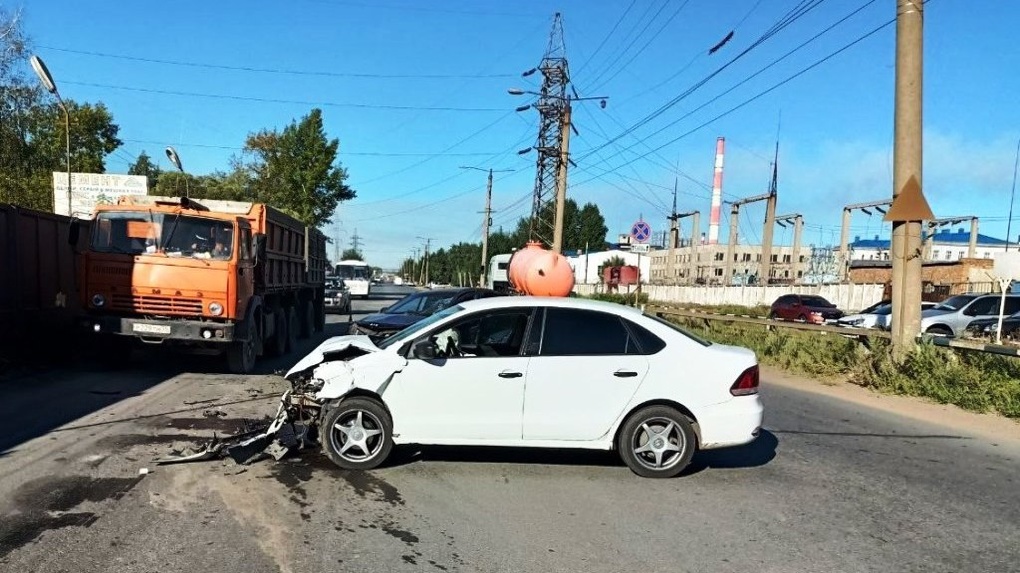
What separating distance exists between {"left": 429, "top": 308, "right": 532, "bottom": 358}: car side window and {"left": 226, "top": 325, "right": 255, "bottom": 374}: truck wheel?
5.68 meters

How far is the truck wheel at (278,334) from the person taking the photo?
45.0ft

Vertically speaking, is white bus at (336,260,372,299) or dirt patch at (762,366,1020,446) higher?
white bus at (336,260,372,299)

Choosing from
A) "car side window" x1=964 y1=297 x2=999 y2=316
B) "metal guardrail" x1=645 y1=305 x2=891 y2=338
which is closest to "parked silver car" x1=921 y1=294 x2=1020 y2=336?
"car side window" x1=964 y1=297 x2=999 y2=316

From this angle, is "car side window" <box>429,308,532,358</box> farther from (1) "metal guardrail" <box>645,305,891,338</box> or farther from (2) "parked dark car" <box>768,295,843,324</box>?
(2) "parked dark car" <box>768,295,843,324</box>


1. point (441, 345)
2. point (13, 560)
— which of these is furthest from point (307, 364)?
point (13, 560)

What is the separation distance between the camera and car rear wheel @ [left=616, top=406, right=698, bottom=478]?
6.02m

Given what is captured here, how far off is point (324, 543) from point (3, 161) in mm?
33627

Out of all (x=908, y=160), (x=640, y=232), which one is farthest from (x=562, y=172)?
(x=908, y=160)

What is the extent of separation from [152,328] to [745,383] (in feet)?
27.5

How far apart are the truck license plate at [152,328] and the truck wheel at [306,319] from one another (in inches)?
298

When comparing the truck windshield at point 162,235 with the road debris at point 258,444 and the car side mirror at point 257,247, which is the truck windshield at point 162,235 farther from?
the road debris at point 258,444

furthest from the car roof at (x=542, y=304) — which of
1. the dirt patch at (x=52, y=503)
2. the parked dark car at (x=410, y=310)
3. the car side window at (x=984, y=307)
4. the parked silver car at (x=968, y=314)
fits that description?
the car side window at (x=984, y=307)

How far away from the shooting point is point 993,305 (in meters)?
19.8

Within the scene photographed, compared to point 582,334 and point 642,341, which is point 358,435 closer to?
point 582,334
